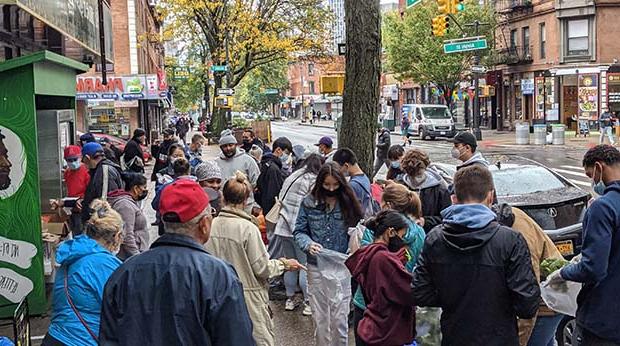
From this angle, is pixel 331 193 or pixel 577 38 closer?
pixel 331 193

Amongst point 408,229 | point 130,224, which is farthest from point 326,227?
point 130,224

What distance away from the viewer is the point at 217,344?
320 centimetres

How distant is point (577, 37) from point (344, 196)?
141ft

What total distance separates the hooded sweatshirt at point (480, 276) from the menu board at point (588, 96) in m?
43.2

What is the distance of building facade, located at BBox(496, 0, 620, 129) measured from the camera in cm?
4416

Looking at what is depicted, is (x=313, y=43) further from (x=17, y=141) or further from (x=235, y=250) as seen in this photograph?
(x=235, y=250)

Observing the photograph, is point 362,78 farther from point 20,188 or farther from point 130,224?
point 20,188

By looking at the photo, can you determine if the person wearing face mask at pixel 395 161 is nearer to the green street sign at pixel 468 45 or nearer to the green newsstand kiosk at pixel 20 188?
the green newsstand kiosk at pixel 20 188

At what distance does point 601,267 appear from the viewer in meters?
4.24

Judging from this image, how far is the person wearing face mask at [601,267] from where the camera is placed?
4.25 meters

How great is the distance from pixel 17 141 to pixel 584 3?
4259cm

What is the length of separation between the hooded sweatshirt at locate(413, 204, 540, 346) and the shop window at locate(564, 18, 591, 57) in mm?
44231

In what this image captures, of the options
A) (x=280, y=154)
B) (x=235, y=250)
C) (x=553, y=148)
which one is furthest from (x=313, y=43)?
(x=235, y=250)

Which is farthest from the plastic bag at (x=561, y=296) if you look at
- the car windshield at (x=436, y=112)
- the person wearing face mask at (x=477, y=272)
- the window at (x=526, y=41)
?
the window at (x=526, y=41)
